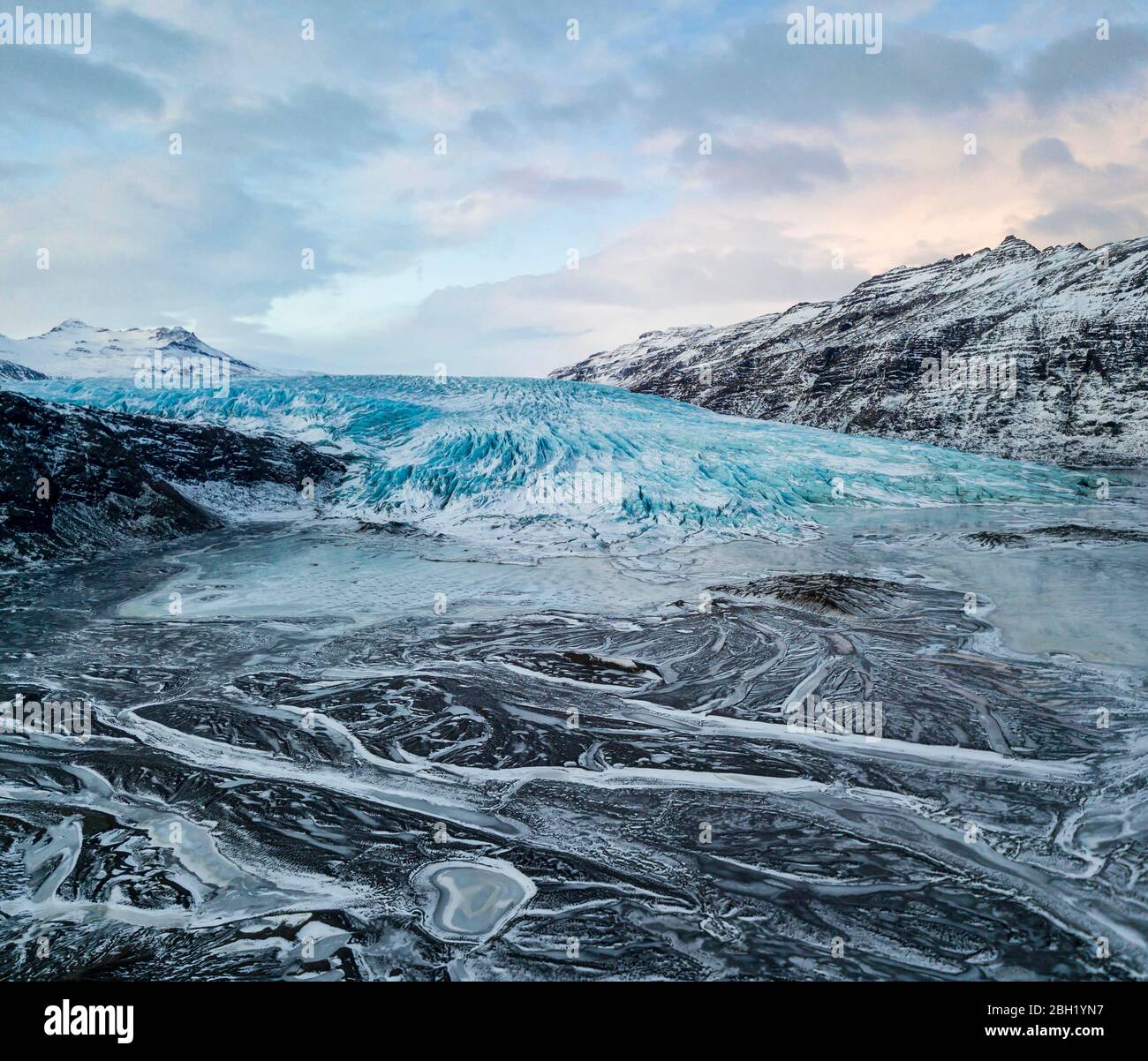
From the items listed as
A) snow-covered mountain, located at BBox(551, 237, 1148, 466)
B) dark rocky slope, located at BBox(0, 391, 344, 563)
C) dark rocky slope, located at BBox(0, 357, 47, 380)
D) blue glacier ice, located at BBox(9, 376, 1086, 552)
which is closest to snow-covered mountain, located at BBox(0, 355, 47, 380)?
dark rocky slope, located at BBox(0, 357, 47, 380)

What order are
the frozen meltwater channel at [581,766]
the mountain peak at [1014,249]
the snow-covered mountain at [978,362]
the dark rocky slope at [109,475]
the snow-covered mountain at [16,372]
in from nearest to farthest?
the frozen meltwater channel at [581,766], the dark rocky slope at [109,475], the snow-covered mountain at [16,372], the snow-covered mountain at [978,362], the mountain peak at [1014,249]

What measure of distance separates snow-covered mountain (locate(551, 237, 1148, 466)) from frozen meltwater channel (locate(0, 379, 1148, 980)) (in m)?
21.4

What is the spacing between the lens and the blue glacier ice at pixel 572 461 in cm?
1437

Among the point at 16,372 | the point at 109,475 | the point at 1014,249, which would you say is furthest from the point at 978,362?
the point at 16,372

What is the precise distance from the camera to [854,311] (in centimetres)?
4641

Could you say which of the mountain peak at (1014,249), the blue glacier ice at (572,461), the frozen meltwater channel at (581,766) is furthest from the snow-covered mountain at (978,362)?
the frozen meltwater channel at (581,766)

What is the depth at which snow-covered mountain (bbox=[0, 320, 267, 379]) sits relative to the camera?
86.8ft

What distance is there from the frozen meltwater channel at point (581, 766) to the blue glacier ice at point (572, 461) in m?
2.25

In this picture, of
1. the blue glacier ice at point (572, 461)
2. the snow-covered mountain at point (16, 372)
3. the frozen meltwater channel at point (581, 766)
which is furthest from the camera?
the snow-covered mountain at point (16, 372)

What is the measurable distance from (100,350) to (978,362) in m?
38.9

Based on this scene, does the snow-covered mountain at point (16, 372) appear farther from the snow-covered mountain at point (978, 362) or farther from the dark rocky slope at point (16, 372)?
the snow-covered mountain at point (978, 362)

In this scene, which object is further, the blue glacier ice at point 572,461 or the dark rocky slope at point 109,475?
the blue glacier ice at point 572,461
